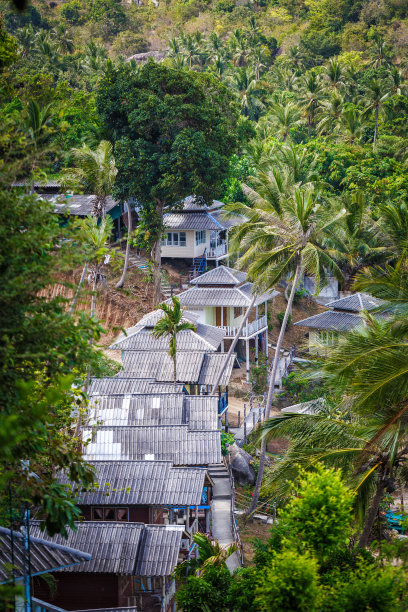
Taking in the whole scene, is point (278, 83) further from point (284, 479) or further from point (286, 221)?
point (284, 479)

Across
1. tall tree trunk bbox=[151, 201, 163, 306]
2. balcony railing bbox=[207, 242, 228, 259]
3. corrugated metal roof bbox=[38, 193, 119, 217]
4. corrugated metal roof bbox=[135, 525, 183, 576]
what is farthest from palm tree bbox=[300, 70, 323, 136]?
corrugated metal roof bbox=[135, 525, 183, 576]

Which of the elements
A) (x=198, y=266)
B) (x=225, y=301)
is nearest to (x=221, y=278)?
(x=225, y=301)

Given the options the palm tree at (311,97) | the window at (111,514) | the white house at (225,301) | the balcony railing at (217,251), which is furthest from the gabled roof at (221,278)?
the palm tree at (311,97)

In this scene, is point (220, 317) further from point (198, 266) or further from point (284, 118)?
point (284, 118)

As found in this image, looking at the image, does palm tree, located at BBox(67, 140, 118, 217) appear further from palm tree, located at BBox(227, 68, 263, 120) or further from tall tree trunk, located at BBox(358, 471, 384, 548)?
palm tree, located at BBox(227, 68, 263, 120)

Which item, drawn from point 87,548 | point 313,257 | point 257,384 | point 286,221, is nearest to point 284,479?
point 87,548

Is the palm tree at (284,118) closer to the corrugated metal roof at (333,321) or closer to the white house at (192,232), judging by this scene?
the white house at (192,232)
